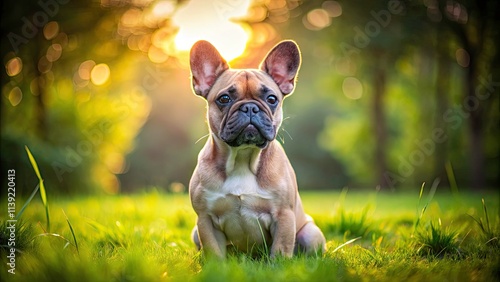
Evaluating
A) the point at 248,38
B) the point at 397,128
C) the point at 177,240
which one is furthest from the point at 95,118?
the point at 397,128

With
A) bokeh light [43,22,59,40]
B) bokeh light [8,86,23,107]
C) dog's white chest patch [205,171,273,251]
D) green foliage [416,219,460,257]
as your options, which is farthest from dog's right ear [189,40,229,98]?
bokeh light [8,86,23,107]

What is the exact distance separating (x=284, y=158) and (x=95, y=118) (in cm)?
1204

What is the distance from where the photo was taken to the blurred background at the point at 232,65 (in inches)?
428

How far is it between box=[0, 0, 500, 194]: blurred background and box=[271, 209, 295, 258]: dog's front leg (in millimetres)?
3660

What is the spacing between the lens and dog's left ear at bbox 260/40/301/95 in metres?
4.20

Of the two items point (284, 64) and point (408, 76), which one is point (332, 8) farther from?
point (284, 64)

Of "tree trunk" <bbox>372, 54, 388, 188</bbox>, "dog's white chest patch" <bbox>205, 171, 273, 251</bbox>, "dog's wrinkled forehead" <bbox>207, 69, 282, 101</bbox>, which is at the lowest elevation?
"tree trunk" <bbox>372, 54, 388, 188</bbox>

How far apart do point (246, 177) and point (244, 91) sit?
0.74m

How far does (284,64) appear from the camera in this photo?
14.0ft

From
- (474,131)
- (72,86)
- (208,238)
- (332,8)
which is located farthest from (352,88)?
(208,238)

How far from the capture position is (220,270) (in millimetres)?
2852

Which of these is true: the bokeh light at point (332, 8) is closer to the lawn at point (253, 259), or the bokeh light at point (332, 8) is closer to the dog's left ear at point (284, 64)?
the lawn at point (253, 259)

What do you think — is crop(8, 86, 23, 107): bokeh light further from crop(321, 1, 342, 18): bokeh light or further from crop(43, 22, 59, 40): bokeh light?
crop(321, 1, 342, 18): bokeh light

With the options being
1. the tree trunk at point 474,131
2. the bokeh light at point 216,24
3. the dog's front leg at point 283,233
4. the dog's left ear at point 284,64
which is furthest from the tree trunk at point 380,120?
the dog's front leg at point 283,233
